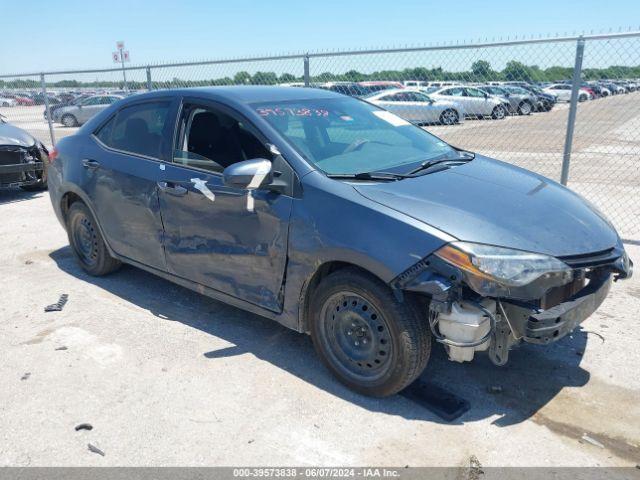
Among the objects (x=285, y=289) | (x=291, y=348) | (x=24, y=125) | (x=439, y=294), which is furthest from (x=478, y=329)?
(x=24, y=125)

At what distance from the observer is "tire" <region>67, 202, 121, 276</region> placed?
5086 millimetres

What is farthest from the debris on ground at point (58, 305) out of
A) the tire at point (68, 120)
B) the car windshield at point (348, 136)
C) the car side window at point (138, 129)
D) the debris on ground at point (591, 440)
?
the tire at point (68, 120)

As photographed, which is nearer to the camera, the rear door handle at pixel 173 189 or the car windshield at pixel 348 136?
the car windshield at pixel 348 136

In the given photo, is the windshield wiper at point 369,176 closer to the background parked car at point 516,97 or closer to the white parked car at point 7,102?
the background parked car at point 516,97

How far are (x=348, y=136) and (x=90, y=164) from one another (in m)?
2.41

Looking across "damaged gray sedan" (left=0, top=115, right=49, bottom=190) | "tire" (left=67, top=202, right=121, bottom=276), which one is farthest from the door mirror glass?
"damaged gray sedan" (left=0, top=115, right=49, bottom=190)

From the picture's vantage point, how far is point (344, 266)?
10.5 ft

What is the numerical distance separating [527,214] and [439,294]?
82 centimetres

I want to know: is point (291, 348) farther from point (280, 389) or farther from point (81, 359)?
point (81, 359)

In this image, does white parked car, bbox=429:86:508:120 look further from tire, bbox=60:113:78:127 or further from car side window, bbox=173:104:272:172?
tire, bbox=60:113:78:127

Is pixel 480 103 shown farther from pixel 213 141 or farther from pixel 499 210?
pixel 499 210

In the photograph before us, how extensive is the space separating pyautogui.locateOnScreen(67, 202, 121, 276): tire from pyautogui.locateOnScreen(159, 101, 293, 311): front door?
1.19 metres

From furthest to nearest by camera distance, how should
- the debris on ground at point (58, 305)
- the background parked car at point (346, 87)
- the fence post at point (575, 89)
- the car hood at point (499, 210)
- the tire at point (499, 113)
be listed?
the tire at point (499, 113), the background parked car at point (346, 87), the fence post at point (575, 89), the debris on ground at point (58, 305), the car hood at point (499, 210)

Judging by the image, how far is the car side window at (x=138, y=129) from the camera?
430cm
